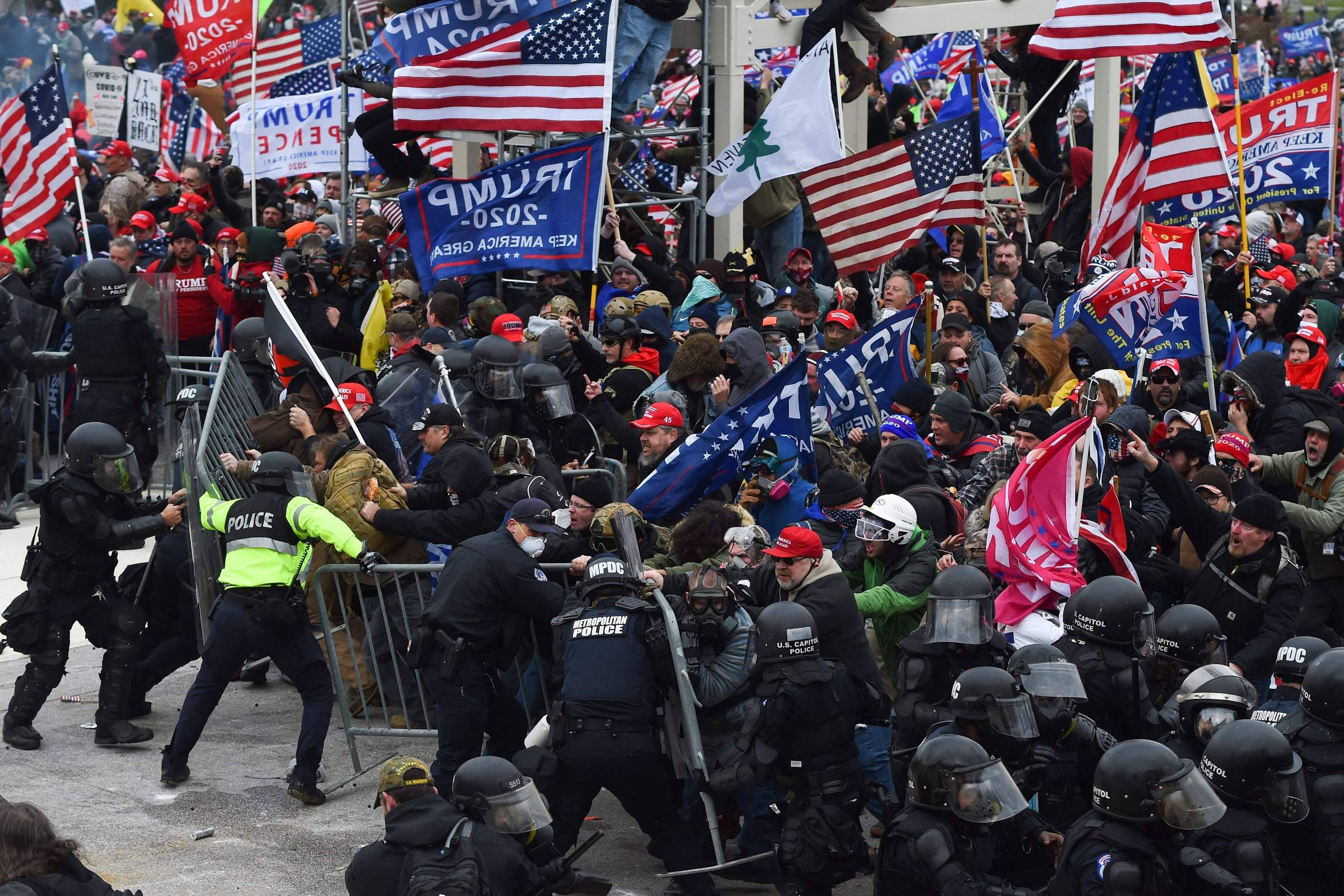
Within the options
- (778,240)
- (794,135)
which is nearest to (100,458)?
(794,135)

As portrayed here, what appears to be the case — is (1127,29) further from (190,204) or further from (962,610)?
(190,204)

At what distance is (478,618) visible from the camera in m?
8.34

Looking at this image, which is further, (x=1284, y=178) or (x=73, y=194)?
(x=73, y=194)

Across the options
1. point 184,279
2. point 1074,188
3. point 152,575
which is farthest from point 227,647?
point 1074,188

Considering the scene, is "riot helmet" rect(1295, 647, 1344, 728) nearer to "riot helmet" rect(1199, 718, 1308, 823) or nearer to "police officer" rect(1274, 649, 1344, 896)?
"police officer" rect(1274, 649, 1344, 896)

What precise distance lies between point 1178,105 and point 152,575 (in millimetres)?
7012

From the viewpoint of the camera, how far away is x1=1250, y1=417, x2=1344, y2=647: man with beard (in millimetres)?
8906

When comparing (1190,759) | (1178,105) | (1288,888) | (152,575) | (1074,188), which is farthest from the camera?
(1074,188)

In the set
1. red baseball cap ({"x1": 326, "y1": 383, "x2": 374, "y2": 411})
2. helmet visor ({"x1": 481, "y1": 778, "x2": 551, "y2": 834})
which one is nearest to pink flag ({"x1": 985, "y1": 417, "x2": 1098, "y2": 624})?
helmet visor ({"x1": 481, "y1": 778, "x2": 551, "y2": 834})

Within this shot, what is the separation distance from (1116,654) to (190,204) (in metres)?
11.4

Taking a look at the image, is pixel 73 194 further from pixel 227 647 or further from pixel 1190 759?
pixel 1190 759

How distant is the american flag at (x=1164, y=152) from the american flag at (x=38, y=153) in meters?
8.34

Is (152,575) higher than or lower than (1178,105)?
lower

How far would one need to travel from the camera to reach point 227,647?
8930 millimetres
